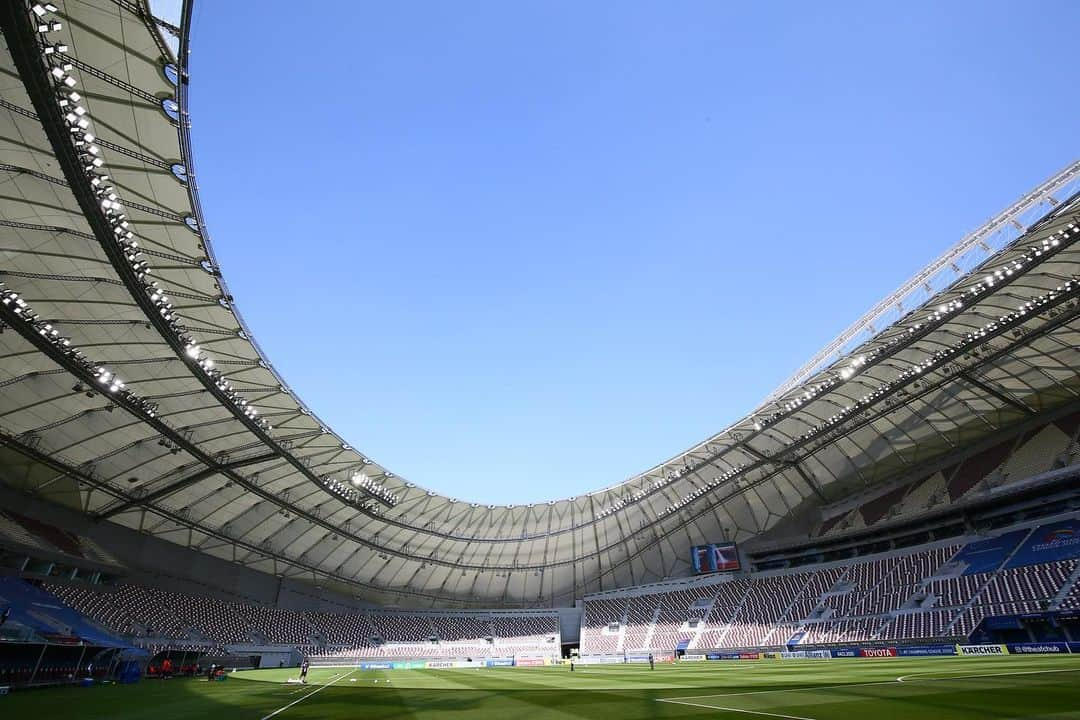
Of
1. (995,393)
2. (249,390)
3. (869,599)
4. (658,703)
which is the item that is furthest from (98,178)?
(869,599)

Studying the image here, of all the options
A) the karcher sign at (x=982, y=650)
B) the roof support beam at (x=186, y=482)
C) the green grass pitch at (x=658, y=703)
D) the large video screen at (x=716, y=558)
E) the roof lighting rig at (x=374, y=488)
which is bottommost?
the green grass pitch at (x=658, y=703)

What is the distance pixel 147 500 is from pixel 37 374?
1470 centimetres

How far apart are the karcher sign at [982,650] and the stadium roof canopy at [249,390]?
1579 cm

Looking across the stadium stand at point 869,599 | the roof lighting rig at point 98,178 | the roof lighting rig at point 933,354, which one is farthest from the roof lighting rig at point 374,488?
the roof lighting rig at point 933,354

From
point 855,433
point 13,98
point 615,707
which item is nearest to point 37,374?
point 13,98

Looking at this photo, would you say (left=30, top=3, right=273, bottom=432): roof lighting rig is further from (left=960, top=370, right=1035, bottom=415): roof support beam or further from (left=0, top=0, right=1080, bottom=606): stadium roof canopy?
(left=960, top=370, right=1035, bottom=415): roof support beam

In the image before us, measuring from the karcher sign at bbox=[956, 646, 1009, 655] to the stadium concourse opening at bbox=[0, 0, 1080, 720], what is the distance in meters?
0.52

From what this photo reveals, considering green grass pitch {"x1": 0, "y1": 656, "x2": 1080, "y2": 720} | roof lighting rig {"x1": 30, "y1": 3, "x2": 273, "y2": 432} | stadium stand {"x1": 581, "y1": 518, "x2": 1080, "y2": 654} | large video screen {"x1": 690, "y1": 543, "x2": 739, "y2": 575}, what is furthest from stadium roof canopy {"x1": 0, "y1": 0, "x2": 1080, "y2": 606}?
green grass pitch {"x1": 0, "y1": 656, "x2": 1080, "y2": 720}

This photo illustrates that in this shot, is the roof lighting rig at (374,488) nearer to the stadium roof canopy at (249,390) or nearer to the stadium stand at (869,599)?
the stadium roof canopy at (249,390)

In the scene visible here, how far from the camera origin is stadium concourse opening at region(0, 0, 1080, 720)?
16.7m

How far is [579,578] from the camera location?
70.0 m

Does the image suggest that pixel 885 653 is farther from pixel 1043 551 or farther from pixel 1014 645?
pixel 1043 551

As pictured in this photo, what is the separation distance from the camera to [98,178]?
60.0ft

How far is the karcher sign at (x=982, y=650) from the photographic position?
28.7 meters
